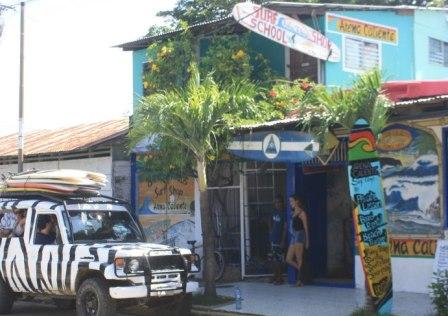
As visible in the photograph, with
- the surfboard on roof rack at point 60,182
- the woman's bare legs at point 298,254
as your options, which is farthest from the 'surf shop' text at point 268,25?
the surfboard on roof rack at point 60,182

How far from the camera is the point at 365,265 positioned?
927 centimetres

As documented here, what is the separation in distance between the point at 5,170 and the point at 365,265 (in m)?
16.4

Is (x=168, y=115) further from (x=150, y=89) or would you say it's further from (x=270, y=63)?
(x=270, y=63)

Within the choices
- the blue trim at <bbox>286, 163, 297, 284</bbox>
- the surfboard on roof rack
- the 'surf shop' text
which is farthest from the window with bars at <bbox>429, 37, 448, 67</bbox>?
the surfboard on roof rack

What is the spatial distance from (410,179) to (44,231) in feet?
20.1

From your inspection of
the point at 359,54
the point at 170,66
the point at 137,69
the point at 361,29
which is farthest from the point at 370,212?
the point at 137,69

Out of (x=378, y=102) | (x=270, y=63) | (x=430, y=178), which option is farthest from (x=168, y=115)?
(x=270, y=63)

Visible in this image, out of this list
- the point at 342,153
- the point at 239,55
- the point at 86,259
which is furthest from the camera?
the point at 239,55

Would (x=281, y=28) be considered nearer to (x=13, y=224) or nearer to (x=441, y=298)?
(x=13, y=224)

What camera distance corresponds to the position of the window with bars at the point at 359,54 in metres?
16.1

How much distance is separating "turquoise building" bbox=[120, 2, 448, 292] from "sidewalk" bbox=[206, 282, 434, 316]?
0.53 metres

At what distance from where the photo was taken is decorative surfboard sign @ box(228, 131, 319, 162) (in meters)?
11.5

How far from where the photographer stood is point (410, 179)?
451 inches

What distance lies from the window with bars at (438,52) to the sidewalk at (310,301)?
28.6 feet
